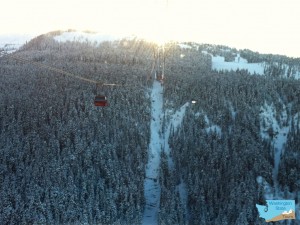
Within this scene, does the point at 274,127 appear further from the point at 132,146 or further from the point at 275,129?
the point at 132,146

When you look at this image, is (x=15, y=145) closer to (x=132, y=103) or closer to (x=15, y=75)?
(x=132, y=103)

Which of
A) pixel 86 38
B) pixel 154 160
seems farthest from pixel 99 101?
pixel 86 38

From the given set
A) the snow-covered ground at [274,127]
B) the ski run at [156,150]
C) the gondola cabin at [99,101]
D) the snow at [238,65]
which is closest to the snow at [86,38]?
the snow at [238,65]

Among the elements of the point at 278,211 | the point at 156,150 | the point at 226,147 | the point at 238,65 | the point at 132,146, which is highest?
the point at 238,65

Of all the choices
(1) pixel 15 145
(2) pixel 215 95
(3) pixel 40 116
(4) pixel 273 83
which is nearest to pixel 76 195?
(1) pixel 15 145

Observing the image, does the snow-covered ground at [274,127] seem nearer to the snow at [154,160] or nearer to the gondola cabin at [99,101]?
the snow at [154,160]

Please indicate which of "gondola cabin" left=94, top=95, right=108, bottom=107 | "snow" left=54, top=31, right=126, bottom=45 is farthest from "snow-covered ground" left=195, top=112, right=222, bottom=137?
"snow" left=54, top=31, right=126, bottom=45
